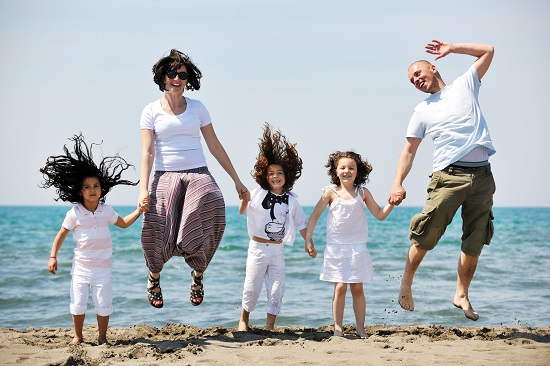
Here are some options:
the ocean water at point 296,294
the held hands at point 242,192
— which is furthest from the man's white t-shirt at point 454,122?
the ocean water at point 296,294

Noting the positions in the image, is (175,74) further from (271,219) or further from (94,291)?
(94,291)

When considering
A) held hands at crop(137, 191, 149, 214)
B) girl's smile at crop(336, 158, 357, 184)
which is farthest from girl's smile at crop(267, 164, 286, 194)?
held hands at crop(137, 191, 149, 214)

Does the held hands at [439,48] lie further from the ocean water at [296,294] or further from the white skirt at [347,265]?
the ocean water at [296,294]

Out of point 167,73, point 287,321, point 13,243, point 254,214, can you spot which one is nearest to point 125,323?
point 287,321

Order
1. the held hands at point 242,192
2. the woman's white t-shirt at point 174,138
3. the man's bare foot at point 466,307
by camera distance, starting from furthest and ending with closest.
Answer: the held hands at point 242,192
the woman's white t-shirt at point 174,138
the man's bare foot at point 466,307

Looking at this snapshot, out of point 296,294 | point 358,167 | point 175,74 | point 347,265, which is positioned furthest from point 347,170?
point 296,294

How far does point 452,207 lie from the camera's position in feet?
21.7

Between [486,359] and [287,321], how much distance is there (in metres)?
3.76

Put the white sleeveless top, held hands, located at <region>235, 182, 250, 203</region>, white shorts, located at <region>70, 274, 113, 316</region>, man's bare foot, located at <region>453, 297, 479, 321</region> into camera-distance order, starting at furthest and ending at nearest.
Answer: held hands, located at <region>235, 182, 250, 203</region>
the white sleeveless top
man's bare foot, located at <region>453, 297, 479, 321</region>
white shorts, located at <region>70, 274, 113, 316</region>

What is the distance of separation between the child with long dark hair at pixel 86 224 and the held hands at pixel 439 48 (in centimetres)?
302

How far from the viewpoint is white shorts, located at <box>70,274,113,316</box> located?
21.1 feet

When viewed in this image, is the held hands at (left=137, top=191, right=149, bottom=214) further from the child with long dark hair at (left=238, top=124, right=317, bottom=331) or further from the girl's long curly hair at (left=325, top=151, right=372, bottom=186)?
the girl's long curly hair at (left=325, top=151, right=372, bottom=186)

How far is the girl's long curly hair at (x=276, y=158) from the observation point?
23.8 feet

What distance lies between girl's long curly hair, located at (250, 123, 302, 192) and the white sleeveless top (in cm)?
63
